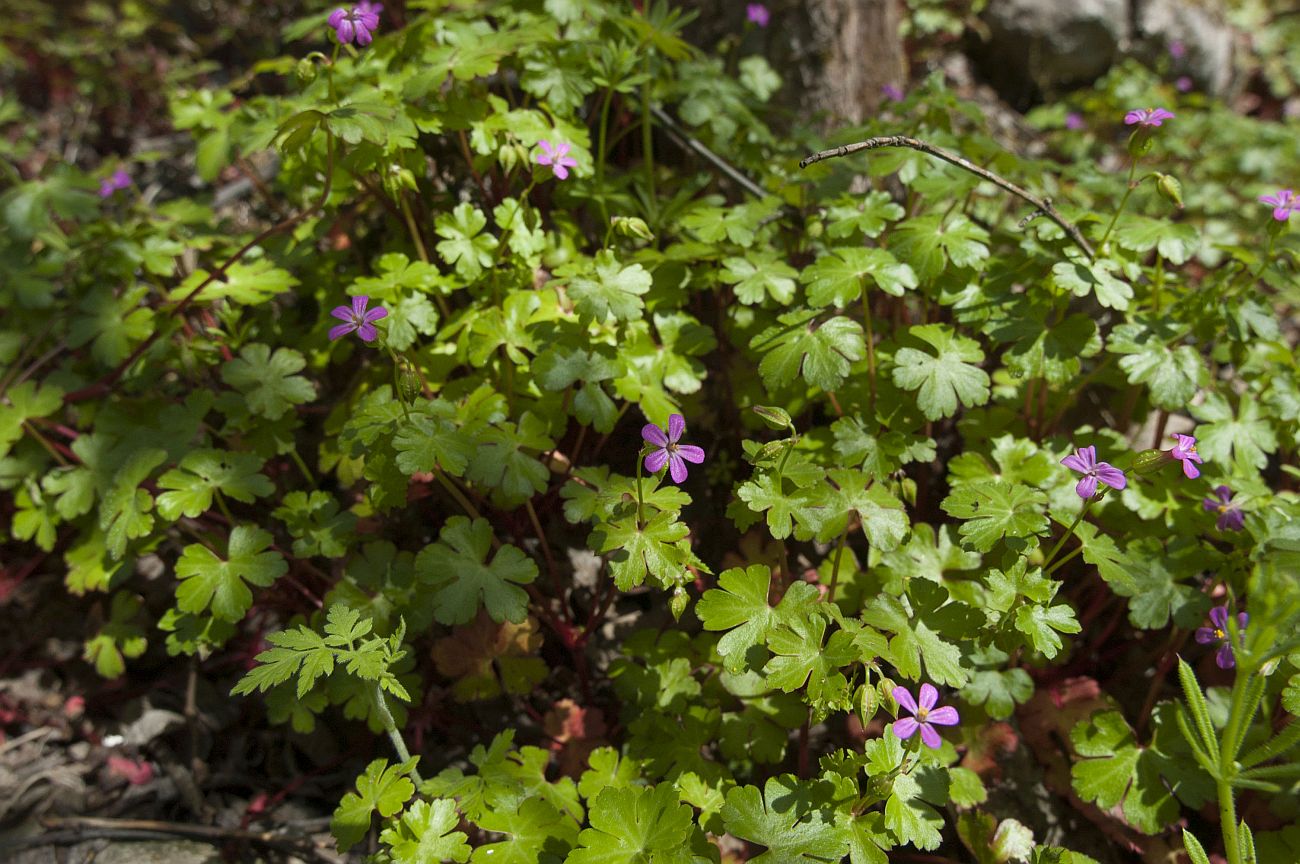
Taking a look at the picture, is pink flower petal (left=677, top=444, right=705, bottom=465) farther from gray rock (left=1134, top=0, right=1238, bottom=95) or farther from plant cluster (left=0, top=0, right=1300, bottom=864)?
gray rock (left=1134, top=0, right=1238, bottom=95)

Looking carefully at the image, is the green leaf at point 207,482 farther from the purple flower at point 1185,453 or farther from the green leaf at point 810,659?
the purple flower at point 1185,453

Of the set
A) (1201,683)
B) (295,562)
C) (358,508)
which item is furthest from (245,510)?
(1201,683)

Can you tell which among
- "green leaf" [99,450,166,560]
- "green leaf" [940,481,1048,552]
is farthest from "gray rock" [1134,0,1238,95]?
"green leaf" [99,450,166,560]

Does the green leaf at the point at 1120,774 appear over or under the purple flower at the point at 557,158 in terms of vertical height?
under

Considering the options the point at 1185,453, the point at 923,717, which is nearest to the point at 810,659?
the point at 923,717

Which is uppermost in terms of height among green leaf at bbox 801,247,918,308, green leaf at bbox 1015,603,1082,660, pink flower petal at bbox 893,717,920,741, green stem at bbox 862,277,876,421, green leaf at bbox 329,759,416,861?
green leaf at bbox 801,247,918,308

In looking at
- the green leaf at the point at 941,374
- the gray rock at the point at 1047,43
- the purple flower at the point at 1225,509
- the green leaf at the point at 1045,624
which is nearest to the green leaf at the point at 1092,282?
the green leaf at the point at 941,374

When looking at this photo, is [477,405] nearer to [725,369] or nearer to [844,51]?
[725,369]
